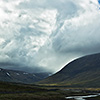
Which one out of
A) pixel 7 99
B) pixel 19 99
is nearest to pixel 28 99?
pixel 19 99

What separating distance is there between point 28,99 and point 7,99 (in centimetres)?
1587

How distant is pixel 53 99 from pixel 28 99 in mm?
20363

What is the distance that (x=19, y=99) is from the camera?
9475cm

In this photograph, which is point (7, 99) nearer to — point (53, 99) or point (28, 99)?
point (28, 99)

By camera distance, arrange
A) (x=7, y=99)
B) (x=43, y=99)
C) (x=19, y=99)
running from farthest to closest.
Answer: (x=43, y=99) → (x=19, y=99) → (x=7, y=99)

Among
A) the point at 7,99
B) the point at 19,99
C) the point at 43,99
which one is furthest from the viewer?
the point at 43,99

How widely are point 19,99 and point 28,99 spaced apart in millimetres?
7047

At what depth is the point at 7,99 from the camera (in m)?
87.9

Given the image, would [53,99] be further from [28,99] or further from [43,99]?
[28,99]

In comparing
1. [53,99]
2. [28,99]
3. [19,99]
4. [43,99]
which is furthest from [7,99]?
[53,99]

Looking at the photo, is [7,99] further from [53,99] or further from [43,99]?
[53,99]

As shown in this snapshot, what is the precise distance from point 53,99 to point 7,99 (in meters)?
36.0

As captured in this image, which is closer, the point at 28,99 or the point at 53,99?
the point at 28,99

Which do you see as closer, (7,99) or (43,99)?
(7,99)
